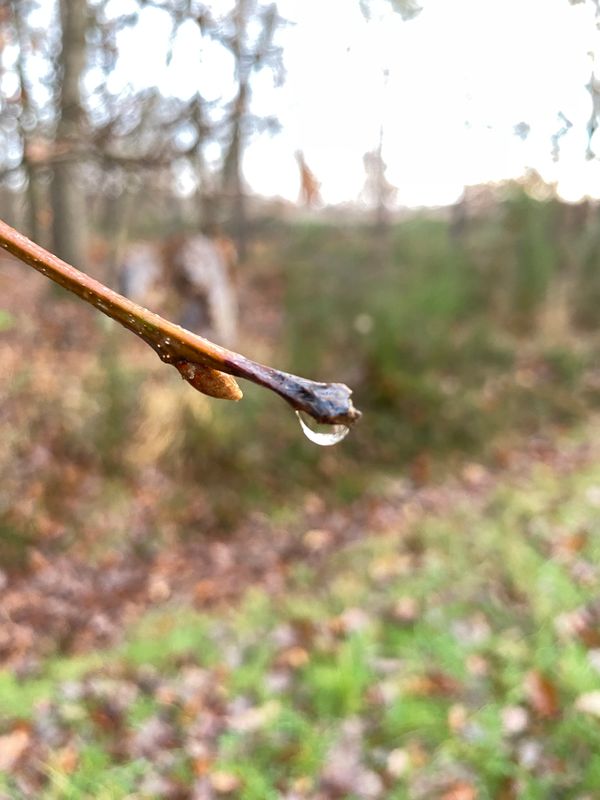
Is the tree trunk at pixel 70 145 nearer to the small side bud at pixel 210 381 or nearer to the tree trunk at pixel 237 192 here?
the tree trunk at pixel 237 192

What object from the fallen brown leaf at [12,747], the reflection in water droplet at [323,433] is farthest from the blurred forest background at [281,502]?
the reflection in water droplet at [323,433]

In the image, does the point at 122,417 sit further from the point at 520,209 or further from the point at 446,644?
the point at 520,209

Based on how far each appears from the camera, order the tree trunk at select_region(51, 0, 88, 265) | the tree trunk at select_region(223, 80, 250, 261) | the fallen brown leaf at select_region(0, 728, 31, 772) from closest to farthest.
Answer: the fallen brown leaf at select_region(0, 728, 31, 772)
the tree trunk at select_region(51, 0, 88, 265)
the tree trunk at select_region(223, 80, 250, 261)

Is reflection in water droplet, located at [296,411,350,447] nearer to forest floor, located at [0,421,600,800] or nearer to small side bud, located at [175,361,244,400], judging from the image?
small side bud, located at [175,361,244,400]

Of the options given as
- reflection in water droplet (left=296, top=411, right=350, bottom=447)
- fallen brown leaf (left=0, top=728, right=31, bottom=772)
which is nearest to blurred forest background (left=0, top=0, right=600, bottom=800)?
fallen brown leaf (left=0, top=728, right=31, bottom=772)

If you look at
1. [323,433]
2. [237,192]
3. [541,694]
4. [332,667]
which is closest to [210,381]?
[323,433]

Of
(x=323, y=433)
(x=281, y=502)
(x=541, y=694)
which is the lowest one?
(x=281, y=502)

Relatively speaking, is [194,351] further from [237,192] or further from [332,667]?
[237,192]
